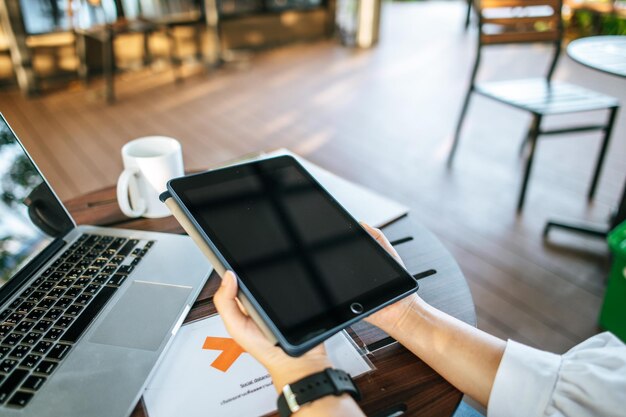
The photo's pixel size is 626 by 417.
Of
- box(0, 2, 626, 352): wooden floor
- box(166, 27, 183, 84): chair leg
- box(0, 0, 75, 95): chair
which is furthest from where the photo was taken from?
box(166, 27, 183, 84): chair leg

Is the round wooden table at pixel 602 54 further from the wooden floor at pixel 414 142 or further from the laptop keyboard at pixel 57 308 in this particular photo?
the laptop keyboard at pixel 57 308

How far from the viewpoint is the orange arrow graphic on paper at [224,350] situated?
604 mm

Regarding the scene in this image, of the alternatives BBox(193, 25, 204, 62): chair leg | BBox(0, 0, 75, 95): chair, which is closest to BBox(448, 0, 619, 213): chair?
BBox(193, 25, 204, 62): chair leg

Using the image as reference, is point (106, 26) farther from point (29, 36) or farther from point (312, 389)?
point (312, 389)

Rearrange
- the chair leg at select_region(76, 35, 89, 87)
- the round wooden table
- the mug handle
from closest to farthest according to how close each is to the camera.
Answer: the mug handle
the round wooden table
the chair leg at select_region(76, 35, 89, 87)

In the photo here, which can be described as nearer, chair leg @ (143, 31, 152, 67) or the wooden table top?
the wooden table top

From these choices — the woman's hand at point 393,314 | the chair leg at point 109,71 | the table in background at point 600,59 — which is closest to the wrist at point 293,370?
the woman's hand at point 393,314

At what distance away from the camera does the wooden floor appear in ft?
5.85

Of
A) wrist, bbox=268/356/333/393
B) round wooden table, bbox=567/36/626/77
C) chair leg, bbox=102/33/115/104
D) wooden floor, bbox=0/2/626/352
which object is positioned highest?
round wooden table, bbox=567/36/626/77

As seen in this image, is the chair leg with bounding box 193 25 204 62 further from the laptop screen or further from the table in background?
the laptop screen

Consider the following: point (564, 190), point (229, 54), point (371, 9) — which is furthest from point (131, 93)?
point (564, 190)

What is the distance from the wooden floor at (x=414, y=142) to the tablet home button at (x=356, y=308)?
1.15 m

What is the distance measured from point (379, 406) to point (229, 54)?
167 inches

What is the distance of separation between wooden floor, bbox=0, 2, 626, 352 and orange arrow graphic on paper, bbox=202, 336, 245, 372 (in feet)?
3.87
